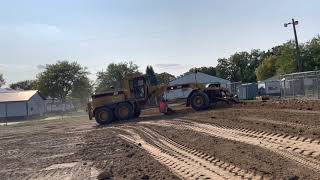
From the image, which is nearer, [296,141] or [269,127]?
[296,141]

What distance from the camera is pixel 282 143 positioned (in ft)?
43.5

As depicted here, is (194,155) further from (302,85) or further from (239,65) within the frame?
(239,65)

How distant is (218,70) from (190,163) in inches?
5213

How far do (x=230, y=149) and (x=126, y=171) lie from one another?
2860 millimetres

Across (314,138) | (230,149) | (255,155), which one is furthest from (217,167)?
(314,138)

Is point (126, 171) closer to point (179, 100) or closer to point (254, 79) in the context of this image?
point (179, 100)

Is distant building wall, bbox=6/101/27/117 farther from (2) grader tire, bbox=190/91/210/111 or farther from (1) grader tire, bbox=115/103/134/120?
(2) grader tire, bbox=190/91/210/111

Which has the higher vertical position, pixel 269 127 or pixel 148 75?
pixel 148 75

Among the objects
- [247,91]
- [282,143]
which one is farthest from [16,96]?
[282,143]

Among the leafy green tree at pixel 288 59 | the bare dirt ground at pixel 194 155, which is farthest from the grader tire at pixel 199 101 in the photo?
the leafy green tree at pixel 288 59

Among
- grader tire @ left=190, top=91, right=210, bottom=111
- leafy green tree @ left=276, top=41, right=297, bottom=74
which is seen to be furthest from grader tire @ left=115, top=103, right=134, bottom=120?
leafy green tree @ left=276, top=41, right=297, bottom=74

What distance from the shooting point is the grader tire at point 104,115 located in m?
35.6

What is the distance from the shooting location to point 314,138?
13148mm

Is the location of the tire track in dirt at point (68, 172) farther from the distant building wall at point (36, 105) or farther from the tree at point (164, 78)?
the distant building wall at point (36, 105)
